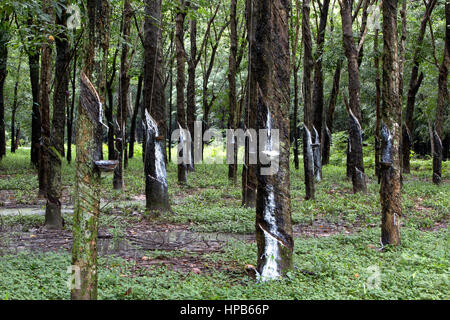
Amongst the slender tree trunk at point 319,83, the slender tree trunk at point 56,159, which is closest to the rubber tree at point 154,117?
the slender tree trunk at point 56,159

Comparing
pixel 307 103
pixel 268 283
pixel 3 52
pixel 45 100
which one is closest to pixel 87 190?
pixel 268 283

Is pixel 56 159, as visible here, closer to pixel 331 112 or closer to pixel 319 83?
pixel 319 83

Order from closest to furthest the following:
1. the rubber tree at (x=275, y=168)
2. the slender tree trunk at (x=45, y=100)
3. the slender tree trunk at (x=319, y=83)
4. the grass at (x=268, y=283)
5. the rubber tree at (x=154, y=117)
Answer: the grass at (x=268, y=283) < the rubber tree at (x=275, y=168) < the slender tree trunk at (x=45, y=100) < the rubber tree at (x=154, y=117) < the slender tree trunk at (x=319, y=83)

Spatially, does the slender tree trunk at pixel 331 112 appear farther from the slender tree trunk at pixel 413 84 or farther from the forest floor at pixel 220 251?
the forest floor at pixel 220 251

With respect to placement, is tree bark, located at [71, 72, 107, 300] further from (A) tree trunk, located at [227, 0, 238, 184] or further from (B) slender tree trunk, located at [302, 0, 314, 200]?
(A) tree trunk, located at [227, 0, 238, 184]

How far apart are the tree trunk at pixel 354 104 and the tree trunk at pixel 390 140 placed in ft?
20.0

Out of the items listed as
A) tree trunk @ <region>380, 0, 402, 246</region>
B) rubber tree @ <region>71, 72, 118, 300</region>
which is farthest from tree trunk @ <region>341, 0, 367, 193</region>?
rubber tree @ <region>71, 72, 118, 300</region>

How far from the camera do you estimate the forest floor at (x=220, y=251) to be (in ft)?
14.7

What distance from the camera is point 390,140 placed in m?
6.56

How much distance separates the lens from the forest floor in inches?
176

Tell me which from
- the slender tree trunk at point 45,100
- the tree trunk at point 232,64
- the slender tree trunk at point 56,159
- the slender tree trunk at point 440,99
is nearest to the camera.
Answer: the slender tree trunk at point 56,159

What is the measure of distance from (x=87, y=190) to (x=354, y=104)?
1086 centimetres

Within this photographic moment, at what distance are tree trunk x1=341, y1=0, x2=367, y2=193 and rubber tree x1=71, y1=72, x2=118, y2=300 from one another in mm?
10290
